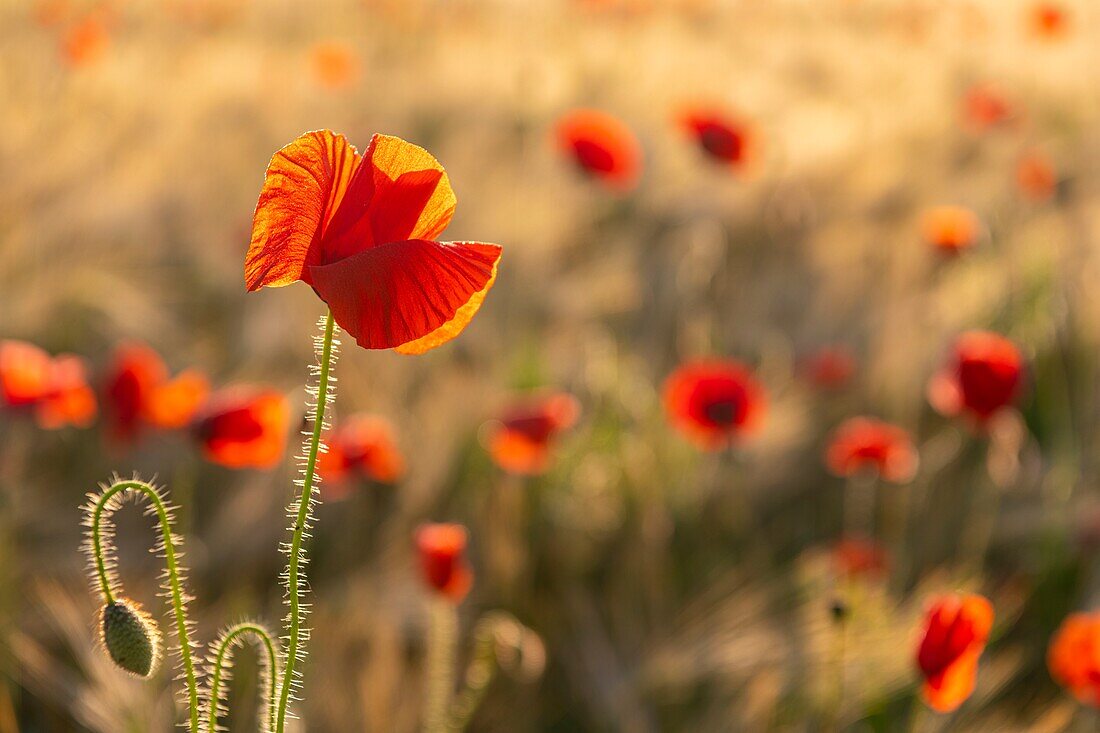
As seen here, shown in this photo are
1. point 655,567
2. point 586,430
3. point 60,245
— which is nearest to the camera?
point 655,567

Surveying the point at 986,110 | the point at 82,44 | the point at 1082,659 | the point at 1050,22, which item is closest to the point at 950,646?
the point at 1082,659

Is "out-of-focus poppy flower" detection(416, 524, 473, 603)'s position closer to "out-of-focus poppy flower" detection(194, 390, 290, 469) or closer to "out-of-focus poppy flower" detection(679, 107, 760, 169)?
"out-of-focus poppy flower" detection(194, 390, 290, 469)

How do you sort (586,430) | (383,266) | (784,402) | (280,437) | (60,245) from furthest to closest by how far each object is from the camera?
(60,245) → (784,402) → (586,430) → (280,437) → (383,266)

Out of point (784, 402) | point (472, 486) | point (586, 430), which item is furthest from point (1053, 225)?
point (472, 486)

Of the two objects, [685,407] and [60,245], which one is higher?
[60,245]

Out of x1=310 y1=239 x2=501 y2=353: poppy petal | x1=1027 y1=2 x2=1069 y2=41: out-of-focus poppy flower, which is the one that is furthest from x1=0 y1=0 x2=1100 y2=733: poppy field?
x1=1027 y1=2 x2=1069 y2=41: out-of-focus poppy flower

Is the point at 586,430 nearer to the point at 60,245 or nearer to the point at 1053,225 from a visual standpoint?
the point at 60,245

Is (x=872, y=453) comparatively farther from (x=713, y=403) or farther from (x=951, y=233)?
(x=951, y=233)
